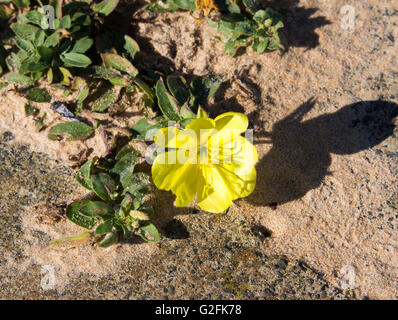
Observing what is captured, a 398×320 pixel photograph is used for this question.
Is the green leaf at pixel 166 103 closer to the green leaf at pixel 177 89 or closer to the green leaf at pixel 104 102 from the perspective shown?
the green leaf at pixel 177 89

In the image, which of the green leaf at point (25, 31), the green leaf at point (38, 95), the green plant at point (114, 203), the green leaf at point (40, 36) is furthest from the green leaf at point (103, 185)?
the green leaf at point (25, 31)

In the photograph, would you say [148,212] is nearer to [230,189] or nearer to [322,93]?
[230,189]

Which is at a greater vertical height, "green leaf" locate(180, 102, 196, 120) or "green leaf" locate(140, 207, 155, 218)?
"green leaf" locate(180, 102, 196, 120)

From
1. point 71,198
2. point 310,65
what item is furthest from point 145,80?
point 310,65

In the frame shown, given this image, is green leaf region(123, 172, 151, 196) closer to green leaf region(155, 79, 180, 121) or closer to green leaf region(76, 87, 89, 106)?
green leaf region(155, 79, 180, 121)

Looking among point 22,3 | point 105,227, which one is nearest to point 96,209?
point 105,227

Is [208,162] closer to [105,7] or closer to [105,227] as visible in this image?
[105,227]

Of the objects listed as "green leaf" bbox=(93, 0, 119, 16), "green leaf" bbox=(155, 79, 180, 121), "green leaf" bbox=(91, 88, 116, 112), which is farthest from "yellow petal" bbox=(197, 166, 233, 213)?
"green leaf" bbox=(93, 0, 119, 16)
